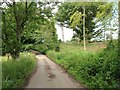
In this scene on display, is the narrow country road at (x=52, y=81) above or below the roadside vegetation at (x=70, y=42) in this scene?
below

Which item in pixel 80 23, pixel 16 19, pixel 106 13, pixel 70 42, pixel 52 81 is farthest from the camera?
pixel 70 42

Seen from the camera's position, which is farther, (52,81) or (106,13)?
(106,13)

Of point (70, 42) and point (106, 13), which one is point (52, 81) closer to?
point (106, 13)

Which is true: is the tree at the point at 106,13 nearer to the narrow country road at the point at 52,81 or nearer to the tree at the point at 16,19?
the narrow country road at the point at 52,81

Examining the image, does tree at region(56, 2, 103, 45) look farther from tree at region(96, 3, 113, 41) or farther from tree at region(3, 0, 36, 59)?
tree at region(96, 3, 113, 41)

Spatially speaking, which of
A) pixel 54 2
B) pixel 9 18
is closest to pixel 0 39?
pixel 9 18

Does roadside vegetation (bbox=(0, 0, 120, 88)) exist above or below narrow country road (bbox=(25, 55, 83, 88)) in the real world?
above

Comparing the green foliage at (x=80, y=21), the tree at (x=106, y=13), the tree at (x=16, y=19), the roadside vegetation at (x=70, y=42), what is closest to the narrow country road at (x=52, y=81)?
the roadside vegetation at (x=70, y=42)

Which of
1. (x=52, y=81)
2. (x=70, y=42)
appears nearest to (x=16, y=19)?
(x=52, y=81)

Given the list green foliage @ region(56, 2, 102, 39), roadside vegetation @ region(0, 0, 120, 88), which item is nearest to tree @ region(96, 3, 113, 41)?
roadside vegetation @ region(0, 0, 120, 88)

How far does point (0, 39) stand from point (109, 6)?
344 inches

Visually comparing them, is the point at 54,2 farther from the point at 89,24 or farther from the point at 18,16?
the point at 89,24

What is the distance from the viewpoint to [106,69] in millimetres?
10930

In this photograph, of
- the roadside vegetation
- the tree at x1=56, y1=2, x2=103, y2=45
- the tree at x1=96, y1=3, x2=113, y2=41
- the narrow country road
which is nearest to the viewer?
the roadside vegetation
